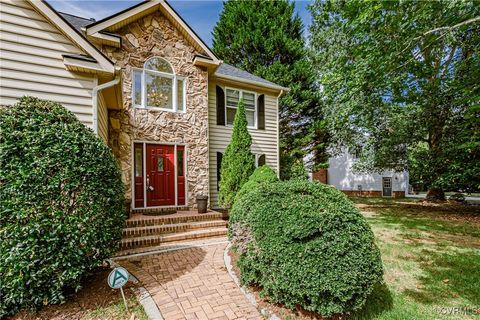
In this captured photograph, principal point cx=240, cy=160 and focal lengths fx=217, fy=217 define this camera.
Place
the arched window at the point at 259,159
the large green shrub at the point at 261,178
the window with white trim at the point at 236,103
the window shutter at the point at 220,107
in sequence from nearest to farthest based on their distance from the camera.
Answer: the large green shrub at the point at 261,178 < the window shutter at the point at 220,107 < the window with white trim at the point at 236,103 < the arched window at the point at 259,159

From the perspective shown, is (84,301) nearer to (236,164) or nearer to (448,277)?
(236,164)

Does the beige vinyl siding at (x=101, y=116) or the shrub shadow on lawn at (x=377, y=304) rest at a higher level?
the beige vinyl siding at (x=101, y=116)

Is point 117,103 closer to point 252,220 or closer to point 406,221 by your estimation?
point 252,220

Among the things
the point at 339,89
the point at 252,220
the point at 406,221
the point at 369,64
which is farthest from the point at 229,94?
the point at 406,221

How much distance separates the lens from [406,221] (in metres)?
8.41

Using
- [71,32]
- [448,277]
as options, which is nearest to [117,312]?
[71,32]

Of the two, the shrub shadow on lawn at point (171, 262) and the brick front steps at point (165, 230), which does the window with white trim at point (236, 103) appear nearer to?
the brick front steps at point (165, 230)

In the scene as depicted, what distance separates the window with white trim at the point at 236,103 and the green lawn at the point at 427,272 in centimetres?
667

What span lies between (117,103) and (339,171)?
1974 centimetres

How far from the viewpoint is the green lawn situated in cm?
306

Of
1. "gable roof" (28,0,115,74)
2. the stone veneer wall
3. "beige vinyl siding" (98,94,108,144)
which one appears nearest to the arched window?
the stone veneer wall

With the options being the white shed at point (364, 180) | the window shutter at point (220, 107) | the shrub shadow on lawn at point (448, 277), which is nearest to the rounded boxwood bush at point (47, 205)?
the shrub shadow on lawn at point (448, 277)

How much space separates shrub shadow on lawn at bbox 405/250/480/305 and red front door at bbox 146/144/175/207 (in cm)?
Result: 682

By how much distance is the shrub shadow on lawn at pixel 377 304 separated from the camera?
2930 millimetres
